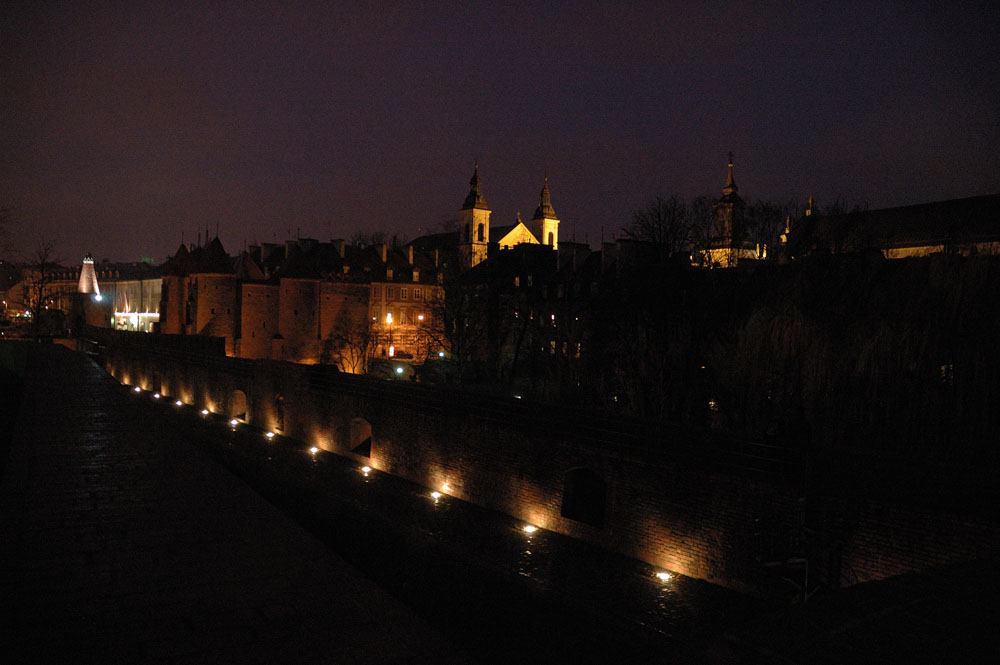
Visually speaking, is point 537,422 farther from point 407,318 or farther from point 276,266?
point 276,266

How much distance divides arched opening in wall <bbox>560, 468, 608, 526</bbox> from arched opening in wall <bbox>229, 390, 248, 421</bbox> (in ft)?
54.9

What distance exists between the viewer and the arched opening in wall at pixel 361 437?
1973 cm

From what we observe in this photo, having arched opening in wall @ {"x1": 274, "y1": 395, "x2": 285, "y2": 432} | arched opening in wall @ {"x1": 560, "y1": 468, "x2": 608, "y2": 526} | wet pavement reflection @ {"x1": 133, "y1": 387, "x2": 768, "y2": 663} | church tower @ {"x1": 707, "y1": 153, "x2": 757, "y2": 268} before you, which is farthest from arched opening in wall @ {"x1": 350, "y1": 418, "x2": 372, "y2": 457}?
church tower @ {"x1": 707, "y1": 153, "x2": 757, "y2": 268}

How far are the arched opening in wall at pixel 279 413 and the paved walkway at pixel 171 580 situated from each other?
13535mm

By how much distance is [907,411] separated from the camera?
13.9 metres

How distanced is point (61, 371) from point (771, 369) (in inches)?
812

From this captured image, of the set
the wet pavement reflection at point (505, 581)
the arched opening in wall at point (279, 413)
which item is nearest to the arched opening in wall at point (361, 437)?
the wet pavement reflection at point (505, 581)

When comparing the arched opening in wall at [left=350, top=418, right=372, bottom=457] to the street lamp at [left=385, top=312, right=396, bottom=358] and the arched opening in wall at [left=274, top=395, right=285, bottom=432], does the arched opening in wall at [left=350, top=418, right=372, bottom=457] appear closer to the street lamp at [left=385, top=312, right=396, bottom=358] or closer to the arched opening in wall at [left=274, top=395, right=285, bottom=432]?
the arched opening in wall at [left=274, top=395, right=285, bottom=432]

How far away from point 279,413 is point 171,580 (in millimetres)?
18081

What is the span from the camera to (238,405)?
26.8 m

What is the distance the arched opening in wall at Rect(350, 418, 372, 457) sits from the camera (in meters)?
19.7

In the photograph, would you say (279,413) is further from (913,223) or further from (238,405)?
(913,223)

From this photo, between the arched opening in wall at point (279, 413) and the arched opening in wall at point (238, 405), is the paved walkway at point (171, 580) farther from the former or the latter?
the arched opening in wall at point (238, 405)

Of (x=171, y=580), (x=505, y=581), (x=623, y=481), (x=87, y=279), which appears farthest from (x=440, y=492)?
(x=87, y=279)
